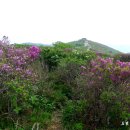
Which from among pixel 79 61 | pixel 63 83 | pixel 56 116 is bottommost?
pixel 56 116

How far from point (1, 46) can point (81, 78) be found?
248cm

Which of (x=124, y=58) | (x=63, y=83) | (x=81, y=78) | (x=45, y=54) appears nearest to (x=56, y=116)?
(x=81, y=78)

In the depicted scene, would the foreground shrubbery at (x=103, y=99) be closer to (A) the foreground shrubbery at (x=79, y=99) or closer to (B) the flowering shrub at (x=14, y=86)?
(A) the foreground shrubbery at (x=79, y=99)

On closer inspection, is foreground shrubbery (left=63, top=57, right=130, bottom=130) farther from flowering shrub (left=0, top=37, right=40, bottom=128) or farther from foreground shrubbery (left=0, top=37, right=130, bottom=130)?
flowering shrub (left=0, top=37, right=40, bottom=128)

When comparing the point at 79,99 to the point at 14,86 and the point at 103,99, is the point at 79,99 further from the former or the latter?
the point at 14,86

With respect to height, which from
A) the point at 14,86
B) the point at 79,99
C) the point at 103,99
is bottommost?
the point at 79,99

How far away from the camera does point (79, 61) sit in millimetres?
9492

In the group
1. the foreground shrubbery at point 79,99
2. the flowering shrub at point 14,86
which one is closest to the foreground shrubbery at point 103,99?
the foreground shrubbery at point 79,99

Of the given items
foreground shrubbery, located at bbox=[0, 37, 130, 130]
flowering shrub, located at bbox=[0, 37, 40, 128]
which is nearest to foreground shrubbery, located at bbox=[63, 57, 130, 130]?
foreground shrubbery, located at bbox=[0, 37, 130, 130]

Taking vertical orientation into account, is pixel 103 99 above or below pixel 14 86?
below

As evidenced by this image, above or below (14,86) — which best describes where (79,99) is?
below

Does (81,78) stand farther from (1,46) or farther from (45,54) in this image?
(45,54)

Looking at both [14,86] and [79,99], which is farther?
[79,99]

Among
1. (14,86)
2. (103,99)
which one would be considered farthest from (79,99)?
(14,86)
